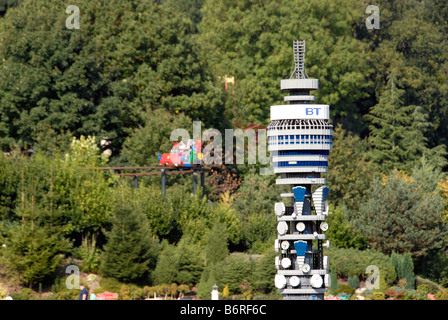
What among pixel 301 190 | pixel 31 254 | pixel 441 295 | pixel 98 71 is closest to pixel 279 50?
pixel 98 71

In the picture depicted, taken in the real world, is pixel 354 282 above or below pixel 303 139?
below

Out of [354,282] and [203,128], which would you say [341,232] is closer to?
[354,282]

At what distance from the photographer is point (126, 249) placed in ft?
171

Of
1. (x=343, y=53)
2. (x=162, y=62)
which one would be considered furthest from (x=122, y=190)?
(x=343, y=53)

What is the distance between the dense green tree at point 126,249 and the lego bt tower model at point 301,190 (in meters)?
10.4

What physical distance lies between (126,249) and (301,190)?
12.2 meters

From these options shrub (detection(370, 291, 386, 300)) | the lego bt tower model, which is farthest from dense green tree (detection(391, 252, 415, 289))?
the lego bt tower model

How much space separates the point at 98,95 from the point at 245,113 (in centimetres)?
1455

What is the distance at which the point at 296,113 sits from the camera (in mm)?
A: 44156

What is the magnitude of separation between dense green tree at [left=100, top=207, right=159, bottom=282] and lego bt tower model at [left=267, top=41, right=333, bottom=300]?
10.4 meters

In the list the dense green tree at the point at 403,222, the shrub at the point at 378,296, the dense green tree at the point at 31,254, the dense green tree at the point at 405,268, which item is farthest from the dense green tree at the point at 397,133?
the dense green tree at the point at 31,254

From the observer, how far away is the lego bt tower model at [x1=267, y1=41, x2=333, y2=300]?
4366cm

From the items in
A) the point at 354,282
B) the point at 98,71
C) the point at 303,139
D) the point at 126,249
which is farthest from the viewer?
the point at 98,71

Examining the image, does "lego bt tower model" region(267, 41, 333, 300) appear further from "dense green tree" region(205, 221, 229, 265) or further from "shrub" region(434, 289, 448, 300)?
"shrub" region(434, 289, 448, 300)
